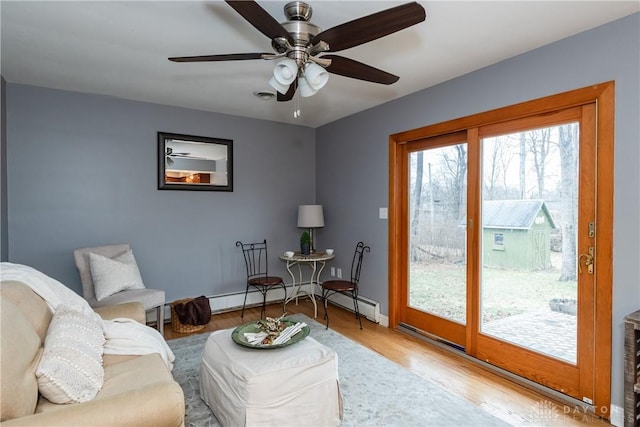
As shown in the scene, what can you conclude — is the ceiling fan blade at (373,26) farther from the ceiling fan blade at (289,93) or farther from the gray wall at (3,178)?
the gray wall at (3,178)

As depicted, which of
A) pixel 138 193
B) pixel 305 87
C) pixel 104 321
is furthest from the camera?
pixel 138 193

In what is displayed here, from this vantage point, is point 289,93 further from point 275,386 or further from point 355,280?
point 355,280

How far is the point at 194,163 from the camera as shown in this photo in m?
3.99

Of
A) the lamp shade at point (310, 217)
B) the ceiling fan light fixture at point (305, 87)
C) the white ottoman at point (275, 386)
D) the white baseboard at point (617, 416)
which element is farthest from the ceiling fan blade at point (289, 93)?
the white baseboard at point (617, 416)

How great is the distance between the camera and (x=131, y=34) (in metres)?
2.22

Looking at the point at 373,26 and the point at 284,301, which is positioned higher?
the point at 373,26

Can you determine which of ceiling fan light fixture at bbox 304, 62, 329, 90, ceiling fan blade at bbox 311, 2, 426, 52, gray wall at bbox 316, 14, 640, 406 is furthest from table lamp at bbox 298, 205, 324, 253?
ceiling fan blade at bbox 311, 2, 426, 52

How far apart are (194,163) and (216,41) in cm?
193

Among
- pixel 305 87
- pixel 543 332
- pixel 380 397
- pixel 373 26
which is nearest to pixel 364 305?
pixel 380 397

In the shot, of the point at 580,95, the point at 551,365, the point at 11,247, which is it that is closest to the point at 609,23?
the point at 580,95

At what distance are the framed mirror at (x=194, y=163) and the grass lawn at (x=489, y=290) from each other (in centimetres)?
252

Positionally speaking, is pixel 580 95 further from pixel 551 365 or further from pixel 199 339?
pixel 199 339

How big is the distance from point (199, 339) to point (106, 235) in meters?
1.48

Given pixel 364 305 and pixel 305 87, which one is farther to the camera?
pixel 364 305
